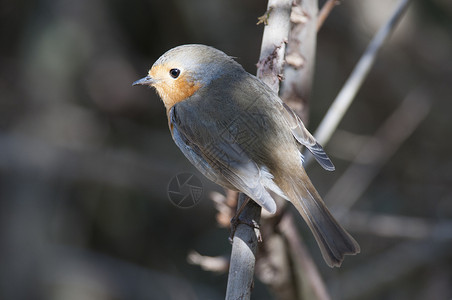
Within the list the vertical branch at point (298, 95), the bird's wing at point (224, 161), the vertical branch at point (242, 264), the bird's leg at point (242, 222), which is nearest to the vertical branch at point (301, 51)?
the vertical branch at point (298, 95)

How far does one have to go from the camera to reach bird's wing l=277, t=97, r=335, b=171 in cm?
283

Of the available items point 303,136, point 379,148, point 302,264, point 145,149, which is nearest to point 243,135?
point 303,136

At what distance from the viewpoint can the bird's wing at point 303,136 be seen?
2.83 meters

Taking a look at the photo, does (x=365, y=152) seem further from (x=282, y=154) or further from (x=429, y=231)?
(x=282, y=154)

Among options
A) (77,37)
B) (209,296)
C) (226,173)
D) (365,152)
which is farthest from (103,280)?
(226,173)

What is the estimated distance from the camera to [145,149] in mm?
5859

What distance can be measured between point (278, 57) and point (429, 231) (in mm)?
2431

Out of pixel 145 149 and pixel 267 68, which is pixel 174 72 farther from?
pixel 145 149

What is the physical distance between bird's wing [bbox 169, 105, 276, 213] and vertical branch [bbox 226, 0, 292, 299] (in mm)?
114

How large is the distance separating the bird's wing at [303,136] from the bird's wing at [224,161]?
25 centimetres

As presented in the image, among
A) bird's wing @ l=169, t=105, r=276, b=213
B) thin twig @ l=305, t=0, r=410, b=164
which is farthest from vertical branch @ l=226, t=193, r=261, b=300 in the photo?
thin twig @ l=305, t=0, r=410, b=164

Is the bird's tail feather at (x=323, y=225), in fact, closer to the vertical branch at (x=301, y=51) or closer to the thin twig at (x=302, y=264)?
the thin twig at (x=302, y=264)

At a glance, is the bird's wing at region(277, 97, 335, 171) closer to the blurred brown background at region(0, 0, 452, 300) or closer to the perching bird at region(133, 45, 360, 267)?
the perching bird at region(133, 45, 360, 267)

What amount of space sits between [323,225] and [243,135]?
572 millimetres
